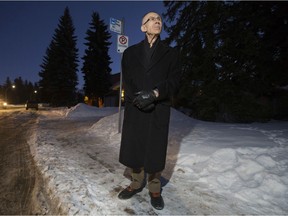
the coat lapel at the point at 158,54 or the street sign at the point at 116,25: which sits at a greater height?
the street sign at the point at 116,25

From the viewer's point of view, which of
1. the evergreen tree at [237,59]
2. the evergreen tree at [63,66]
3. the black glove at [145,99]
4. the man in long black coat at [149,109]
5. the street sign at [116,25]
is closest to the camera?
the black glove at [145,99]

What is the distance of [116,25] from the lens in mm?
7430

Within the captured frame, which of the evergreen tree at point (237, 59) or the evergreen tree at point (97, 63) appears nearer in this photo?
the evergreen tree at point (237, 59)

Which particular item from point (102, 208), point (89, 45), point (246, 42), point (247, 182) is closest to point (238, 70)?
point (246, 42)

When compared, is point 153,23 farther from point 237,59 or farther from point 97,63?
point 97,63

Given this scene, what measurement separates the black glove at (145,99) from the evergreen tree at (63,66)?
1592 inches

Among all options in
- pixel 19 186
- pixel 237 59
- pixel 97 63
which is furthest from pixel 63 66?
pixel 19 186

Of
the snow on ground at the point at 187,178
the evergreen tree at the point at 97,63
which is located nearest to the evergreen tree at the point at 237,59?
the snow on ground at the point at 187,178

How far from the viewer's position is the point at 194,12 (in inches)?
499

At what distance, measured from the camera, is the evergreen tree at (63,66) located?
41.2 metres

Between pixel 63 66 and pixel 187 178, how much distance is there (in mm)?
41086

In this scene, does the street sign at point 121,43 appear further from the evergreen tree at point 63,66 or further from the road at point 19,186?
the evergreen tree at point 63,66

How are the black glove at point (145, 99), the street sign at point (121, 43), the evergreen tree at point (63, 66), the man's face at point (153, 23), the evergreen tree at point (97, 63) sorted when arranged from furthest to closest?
the evergreen tree at point (63, 66) → the evergreen tree at point (97, 63) → the street sign at point (121, 43) → the man's face at point (153, 23) → the black glove at point (145, 99)

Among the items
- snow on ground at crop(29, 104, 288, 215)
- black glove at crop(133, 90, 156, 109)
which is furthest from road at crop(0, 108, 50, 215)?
black glove at crop(133, 90, 156, 109)
